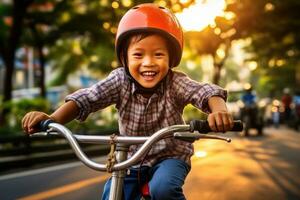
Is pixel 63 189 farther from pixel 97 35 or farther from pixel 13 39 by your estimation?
pixel 97 35

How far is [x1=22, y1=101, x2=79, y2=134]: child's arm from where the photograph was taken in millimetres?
2686

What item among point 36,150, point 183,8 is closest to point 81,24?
point 183,8

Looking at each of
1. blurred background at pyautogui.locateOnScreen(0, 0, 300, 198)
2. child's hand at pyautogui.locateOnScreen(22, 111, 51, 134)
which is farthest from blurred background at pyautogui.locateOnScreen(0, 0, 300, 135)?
child's hand at pyautogui.locateOnScreen(22, 111, 51, 134)

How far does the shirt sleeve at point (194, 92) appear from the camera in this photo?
2920mm

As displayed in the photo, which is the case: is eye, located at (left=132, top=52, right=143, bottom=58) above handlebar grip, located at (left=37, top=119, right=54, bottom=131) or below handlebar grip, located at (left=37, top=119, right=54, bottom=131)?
above

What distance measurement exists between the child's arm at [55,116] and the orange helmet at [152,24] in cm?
43

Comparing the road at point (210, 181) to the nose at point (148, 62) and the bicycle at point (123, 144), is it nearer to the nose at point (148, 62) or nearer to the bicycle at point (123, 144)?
the nose at point (148, 62)

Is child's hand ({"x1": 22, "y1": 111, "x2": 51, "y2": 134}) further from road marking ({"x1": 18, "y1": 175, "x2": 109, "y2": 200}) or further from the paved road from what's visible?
road marking ({"x1": 18, "y1": 175, "x2": 109, "y2": 200})

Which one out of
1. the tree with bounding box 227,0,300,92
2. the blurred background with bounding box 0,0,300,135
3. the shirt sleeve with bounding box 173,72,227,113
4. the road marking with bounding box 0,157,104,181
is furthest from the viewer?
the tree with bounding box 227,0,300,92

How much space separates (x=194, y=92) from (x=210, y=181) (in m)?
4.41

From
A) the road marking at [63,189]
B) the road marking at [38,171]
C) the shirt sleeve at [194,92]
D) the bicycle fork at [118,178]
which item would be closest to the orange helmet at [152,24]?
the shirt sleeve at [194,92]

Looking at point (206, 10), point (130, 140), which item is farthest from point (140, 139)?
point (206, 10)

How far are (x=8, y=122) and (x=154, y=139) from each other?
13.0 meters

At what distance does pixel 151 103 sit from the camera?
3.02 m
